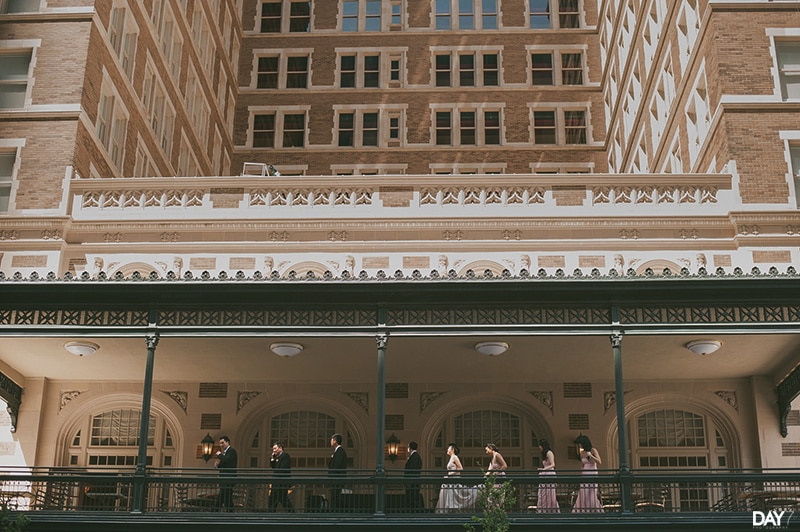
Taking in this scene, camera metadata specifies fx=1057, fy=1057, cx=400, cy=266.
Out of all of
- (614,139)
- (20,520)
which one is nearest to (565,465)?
(20,520)

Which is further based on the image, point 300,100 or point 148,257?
point 300,100

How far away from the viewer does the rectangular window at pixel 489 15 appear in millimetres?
44594

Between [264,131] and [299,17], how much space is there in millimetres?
5543

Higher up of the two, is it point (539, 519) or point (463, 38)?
point (463, 38)

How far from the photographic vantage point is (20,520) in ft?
56.1

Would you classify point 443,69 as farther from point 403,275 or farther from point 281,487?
point 281,487

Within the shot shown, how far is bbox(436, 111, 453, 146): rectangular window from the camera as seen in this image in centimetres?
4262

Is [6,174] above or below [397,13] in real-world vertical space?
below

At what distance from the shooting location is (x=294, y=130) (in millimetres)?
43125

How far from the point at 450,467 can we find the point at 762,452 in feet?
27.0

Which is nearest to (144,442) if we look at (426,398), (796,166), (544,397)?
(426,398)

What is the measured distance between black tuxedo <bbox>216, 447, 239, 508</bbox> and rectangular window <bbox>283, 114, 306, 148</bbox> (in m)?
24.8

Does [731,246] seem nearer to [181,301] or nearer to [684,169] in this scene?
[684,169]

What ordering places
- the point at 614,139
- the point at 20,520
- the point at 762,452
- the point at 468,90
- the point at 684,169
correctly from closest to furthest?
the point at 20,520 → the point at 762,452 → the point at 684,169 → the point at 614,139 → the point at 468,90
